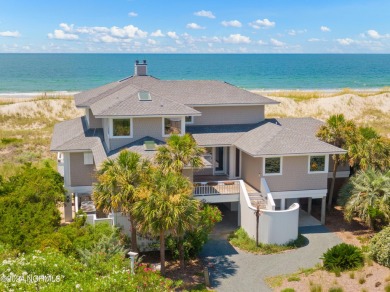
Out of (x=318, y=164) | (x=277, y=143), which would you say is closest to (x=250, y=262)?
(x=277, y=143)

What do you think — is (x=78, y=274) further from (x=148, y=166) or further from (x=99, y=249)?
(x=148, y=166)

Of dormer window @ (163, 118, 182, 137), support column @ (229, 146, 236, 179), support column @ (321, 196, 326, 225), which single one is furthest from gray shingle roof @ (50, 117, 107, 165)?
support column @ (321, 196, 326, 225)

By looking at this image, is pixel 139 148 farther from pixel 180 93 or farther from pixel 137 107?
pixel 180 93

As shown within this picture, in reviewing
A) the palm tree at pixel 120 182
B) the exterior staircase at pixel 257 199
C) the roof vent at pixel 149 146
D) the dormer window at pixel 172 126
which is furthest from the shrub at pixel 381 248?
the dormer window at pixel 172 126

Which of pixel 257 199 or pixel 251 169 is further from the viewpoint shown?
pixel 251 169

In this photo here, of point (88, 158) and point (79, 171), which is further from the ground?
point (88, 158)

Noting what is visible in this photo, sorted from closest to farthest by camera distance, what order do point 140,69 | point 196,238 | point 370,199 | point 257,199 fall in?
point 196,238
point 370,199
point 257,199
point 140,69
